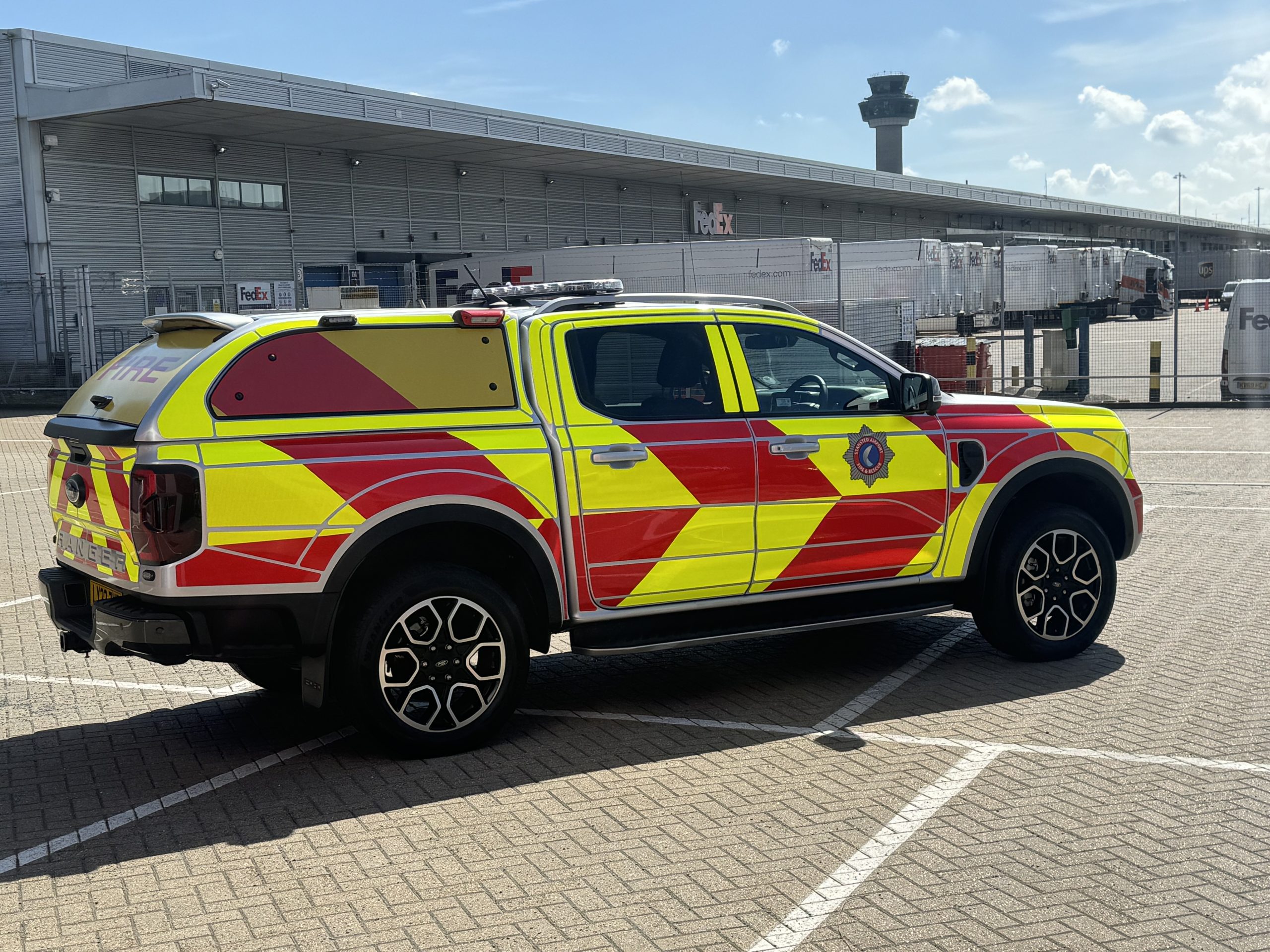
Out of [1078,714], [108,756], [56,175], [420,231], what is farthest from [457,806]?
[420,231]

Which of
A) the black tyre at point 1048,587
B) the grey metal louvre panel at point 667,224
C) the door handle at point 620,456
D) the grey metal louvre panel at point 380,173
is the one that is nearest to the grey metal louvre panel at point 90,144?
the grey metal louvre panel at point 380,173

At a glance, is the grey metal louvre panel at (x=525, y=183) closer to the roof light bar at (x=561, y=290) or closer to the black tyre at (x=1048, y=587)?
the roof light bar at (x=561, y=290)

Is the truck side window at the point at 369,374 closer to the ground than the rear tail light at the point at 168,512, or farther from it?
farther from it

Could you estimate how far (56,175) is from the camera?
3175 centimetres

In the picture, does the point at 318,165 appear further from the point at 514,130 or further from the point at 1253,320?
the point at 1253,320

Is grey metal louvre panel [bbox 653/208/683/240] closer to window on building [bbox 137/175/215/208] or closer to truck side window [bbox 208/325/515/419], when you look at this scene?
window on building [bbox 137/175/215/208]

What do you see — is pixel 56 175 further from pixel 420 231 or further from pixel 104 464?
pixel 104 464

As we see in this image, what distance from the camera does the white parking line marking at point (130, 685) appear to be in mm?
6789

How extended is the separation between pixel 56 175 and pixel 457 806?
30970 millimetres

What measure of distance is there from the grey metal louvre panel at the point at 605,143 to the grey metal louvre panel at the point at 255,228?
34.4ft

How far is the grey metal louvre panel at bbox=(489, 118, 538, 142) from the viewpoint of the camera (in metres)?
39.0

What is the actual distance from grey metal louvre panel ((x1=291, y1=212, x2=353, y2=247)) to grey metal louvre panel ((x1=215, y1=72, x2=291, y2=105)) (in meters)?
5.84

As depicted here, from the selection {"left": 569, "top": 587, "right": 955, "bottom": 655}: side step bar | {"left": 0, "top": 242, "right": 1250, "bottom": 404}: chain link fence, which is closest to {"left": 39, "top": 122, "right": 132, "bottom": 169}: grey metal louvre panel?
{"left": 0, "top": 242, "right": 1250, "bottom": 404}: chain link fence

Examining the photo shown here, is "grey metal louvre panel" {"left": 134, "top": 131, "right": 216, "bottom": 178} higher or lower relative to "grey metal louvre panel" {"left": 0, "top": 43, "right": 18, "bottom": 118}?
lower
